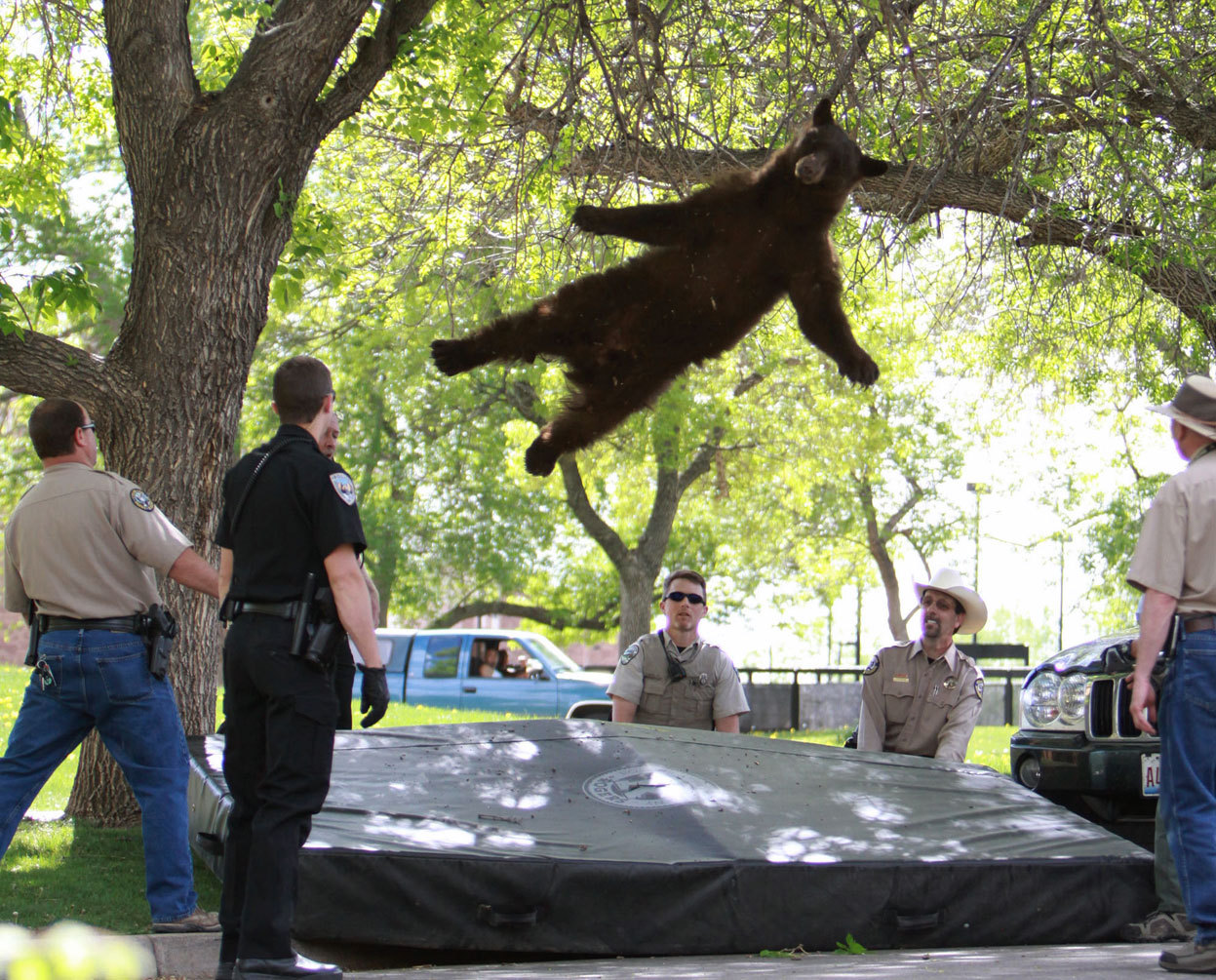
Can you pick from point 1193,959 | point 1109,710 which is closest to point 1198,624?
point 1193,959

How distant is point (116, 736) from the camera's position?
4328mm

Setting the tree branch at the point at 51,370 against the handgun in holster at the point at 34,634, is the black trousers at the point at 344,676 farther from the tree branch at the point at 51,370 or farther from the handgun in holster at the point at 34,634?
the tree branch at the point at 51,370

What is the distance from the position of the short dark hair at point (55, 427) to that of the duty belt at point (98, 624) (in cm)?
58

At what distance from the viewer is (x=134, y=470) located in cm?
602

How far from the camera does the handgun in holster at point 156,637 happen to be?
4340 mm

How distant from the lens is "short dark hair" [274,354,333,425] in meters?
3.77

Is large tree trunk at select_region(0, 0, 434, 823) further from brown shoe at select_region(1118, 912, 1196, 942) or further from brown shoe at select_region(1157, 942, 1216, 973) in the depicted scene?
brown shoe at select_region(1157, 942, 1216, 973)

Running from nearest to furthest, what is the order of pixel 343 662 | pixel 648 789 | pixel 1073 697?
pixel 648 789
pixel 343 662
pixel 1073 697

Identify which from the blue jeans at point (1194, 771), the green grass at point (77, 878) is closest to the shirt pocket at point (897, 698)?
the blue jeans at point (1194, 771)

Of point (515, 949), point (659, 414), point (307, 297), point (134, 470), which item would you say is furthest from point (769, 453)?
point (515, 949)

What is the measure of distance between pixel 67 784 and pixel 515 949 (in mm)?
4616

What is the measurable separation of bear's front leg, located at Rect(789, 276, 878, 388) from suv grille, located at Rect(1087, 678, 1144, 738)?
216cm

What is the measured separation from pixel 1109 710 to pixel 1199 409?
2077 mm

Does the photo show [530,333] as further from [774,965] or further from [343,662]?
[774,965]
